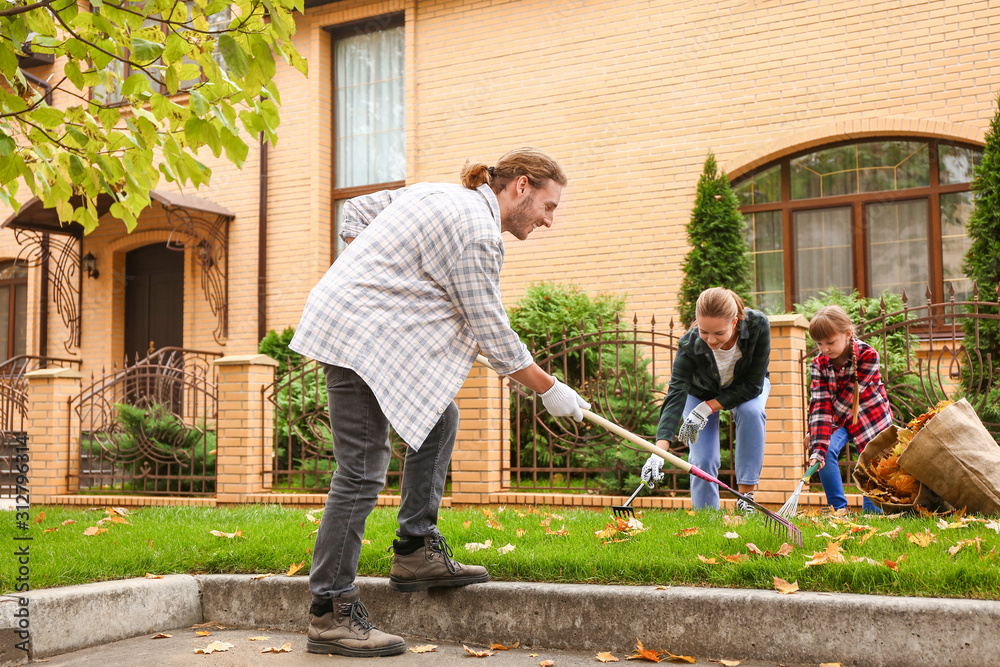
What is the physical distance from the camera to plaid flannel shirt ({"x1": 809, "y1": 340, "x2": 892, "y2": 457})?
5375mm

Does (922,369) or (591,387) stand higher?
(922,369)

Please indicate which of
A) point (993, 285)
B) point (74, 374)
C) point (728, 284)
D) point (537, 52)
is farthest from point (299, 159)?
point (993, 285)

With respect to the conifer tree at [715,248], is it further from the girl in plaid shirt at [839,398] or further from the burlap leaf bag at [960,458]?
the burlap leaf bag at [960,458]

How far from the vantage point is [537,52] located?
37.3ft

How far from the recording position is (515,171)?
357 centimetres

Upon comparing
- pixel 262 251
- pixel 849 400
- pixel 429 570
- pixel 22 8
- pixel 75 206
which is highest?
pixel 75 206

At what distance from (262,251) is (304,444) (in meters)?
5.19

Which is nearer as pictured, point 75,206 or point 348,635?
point 348,635

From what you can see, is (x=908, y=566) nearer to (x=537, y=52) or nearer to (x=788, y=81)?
(x=788, y=81)

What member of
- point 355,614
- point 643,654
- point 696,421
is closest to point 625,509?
point 696,421

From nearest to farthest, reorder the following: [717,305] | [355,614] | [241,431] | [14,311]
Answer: [355,614] < [717,305] < [241,431] < [14,311]

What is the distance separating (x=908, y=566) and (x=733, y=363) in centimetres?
193

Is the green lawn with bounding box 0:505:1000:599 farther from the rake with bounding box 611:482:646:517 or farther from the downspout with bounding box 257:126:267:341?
the downspout with bounding box 257:126:267:341

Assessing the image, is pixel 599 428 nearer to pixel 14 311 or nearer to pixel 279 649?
pixel 279 649
